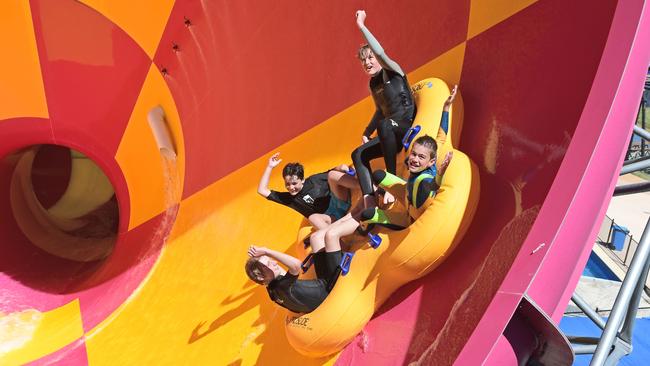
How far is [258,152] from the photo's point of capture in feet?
10.6

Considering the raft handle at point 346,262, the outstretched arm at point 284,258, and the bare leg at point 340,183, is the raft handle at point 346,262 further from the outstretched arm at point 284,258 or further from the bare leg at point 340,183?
the bare leg at point 340,183

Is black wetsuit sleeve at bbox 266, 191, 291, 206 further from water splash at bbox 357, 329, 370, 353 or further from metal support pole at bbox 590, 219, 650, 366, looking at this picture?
metal support pole at bbox 590, 219, 650, 366

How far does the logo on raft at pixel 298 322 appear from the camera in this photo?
78.3 inches

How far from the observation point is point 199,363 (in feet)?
8.52

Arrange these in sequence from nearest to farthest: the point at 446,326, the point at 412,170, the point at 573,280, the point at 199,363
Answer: the point at 573,280
the point at 446,326
the point at 412,170
the point at 199,363

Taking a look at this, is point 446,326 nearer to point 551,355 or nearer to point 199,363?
point 551,355

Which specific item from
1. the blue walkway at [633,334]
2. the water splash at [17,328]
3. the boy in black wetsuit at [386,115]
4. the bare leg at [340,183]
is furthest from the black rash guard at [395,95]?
the water splash at [17,328]

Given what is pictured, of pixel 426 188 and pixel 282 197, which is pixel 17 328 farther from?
pixel 426 188

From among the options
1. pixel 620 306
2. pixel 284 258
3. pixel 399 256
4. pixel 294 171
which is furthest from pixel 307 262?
pixel 620 306

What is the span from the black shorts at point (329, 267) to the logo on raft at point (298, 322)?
0.14m

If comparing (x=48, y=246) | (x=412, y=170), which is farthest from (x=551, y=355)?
(x=48, y=246)

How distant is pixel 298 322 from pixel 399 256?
48cm

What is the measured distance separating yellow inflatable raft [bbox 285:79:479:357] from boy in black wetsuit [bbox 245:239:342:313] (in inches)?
1.7

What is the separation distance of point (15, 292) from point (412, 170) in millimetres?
3110
